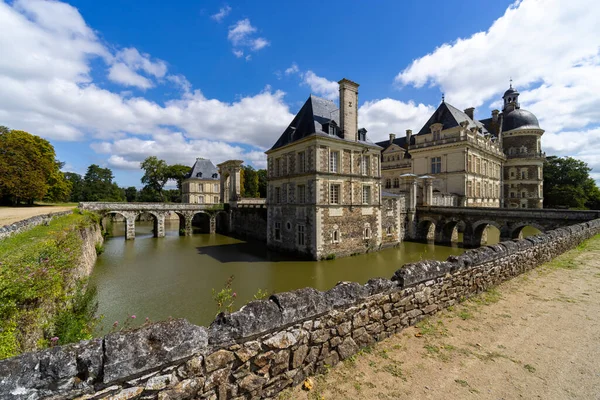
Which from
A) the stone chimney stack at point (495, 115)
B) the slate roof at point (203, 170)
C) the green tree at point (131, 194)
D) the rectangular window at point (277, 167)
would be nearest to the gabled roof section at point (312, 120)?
the rectangular window at point (277, 167)

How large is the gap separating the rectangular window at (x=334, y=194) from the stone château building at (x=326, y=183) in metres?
0.06

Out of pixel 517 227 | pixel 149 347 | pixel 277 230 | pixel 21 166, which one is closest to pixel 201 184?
pixel 21 166

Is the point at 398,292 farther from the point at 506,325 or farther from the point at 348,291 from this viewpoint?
the point at 506,325

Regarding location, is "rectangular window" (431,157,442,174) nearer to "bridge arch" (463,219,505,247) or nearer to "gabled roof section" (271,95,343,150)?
"bridge arch" (463,219,505,247)

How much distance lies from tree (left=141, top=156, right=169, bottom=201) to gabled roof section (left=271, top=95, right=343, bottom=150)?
32031 mm

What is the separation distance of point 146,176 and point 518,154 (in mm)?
54059

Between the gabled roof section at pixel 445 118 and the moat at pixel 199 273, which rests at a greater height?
the gabled roof section at pixel 445 118

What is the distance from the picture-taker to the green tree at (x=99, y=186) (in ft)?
174

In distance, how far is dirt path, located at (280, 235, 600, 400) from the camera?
2859 millimetres

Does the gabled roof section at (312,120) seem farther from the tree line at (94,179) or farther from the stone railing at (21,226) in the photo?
the tree line at (94,179)

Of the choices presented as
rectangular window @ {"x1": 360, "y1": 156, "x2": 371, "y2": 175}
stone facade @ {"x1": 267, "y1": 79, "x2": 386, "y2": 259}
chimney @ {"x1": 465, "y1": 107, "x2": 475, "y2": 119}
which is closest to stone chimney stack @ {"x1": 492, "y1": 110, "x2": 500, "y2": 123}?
chimney @ {"x1": 465, "y1": 107, "x2": 475, "y2": 119}

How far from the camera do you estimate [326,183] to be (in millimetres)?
16266

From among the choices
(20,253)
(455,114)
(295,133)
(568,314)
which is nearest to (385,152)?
(455,114)

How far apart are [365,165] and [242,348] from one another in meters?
17.0
